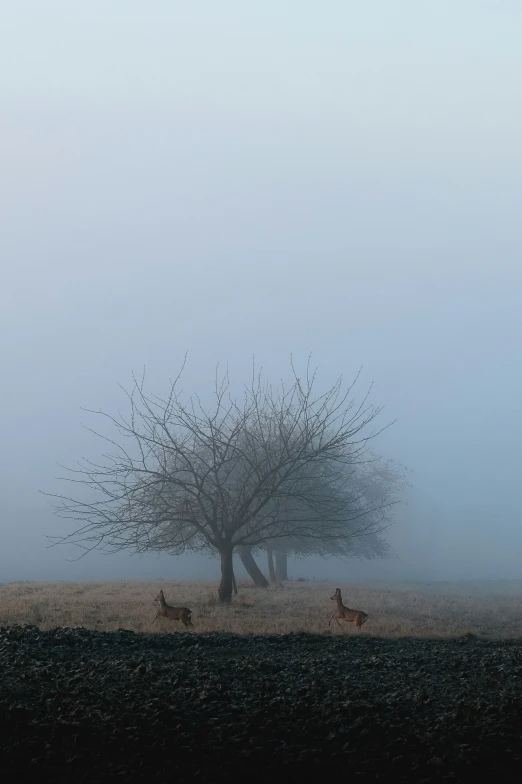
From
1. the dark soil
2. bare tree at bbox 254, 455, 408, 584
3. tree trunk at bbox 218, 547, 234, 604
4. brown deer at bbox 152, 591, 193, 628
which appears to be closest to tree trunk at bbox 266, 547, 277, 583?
bare tree at bbox 254, 455, 408, 584

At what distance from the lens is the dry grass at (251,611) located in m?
16.9

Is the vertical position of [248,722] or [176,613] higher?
[176,613]

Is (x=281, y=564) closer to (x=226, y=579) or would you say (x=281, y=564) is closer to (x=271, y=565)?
(x=271, y=565)

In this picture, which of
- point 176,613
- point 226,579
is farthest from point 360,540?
point 176,613

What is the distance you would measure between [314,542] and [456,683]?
2905 cm

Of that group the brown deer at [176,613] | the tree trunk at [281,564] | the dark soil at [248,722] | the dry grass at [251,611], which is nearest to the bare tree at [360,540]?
Answer: the tree trunk at [281,564]

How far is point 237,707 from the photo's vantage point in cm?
726

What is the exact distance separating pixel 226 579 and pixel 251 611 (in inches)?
108

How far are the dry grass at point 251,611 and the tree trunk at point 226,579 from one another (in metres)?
0.30

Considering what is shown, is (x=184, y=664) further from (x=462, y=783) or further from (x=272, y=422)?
(x=272, y=422)

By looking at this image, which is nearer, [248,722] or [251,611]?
[248,722]

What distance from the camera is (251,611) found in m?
20.5

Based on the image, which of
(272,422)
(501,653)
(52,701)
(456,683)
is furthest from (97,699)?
(272,422)

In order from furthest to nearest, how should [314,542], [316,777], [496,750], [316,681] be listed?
[314,542]
[316,681]
[496,750]
[316,777]
